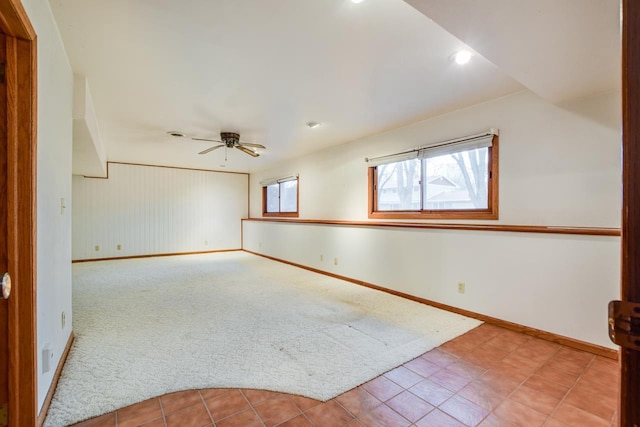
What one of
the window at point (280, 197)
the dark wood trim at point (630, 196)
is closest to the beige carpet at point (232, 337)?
the dark wood trim at point (630, 196)

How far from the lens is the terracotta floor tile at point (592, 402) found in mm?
1533

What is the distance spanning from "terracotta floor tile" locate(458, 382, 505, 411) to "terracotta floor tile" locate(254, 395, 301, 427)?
99 cm

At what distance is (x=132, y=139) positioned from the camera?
4.43 m

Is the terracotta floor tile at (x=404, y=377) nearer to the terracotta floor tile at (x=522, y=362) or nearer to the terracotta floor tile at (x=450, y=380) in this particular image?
the terracotta floor tile at (x=450, y=380)

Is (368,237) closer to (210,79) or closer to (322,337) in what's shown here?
(322,337)

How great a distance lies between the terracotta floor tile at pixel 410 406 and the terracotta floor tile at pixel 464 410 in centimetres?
9

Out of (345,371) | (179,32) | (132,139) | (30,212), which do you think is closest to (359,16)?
(179,32)

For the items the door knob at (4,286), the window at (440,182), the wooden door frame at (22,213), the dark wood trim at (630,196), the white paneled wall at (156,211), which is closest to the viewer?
the dark wood trim at (630,196)

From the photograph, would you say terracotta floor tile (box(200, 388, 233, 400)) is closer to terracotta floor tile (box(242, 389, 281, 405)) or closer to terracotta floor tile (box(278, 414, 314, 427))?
terracotta floor tile (box(242, 389, 281, 405))

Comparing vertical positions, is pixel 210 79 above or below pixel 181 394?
above

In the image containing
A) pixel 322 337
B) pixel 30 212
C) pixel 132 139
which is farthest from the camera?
pixel 132 139

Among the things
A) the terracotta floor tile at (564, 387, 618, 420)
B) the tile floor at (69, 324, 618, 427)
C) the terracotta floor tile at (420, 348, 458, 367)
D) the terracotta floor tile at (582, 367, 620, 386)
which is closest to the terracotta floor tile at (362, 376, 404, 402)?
the tile floor at (69, 324, 618, 427)

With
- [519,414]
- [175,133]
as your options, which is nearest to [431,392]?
[519,414]

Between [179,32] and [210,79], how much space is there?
625 millimetres
